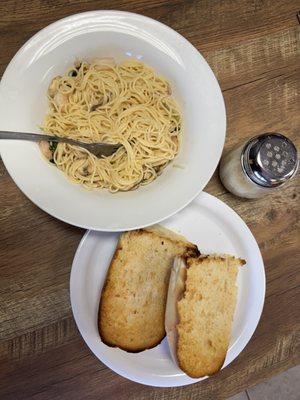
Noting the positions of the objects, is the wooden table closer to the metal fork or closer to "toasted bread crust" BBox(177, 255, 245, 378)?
"toasted bread crust" BBox(177, 255, 245, 378)

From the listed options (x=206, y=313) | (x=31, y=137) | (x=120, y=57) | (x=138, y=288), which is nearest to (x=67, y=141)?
(x=31, y=137)

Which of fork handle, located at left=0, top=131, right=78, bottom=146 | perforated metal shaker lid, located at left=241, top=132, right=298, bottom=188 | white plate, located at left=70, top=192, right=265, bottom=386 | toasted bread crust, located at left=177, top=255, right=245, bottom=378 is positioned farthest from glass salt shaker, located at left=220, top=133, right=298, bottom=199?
fork handle, located at left=0, top=131, right=78, bottom=146

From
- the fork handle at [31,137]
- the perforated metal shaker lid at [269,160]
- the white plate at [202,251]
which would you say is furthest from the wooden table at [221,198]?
the fork handle at [31,137]

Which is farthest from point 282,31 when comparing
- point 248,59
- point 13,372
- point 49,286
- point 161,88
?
point 13,372

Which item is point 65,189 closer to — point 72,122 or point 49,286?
point 72,122

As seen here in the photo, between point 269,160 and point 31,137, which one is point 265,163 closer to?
point 269,160

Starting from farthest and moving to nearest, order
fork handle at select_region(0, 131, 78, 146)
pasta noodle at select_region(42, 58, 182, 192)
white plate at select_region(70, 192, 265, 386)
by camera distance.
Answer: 1. white plate at select_region(70, 192, 265, 386)
2. pasta noodle at select_region(42, 58, 182, 192)
3. fork handle at select_region(0, 131, 78, 146)
